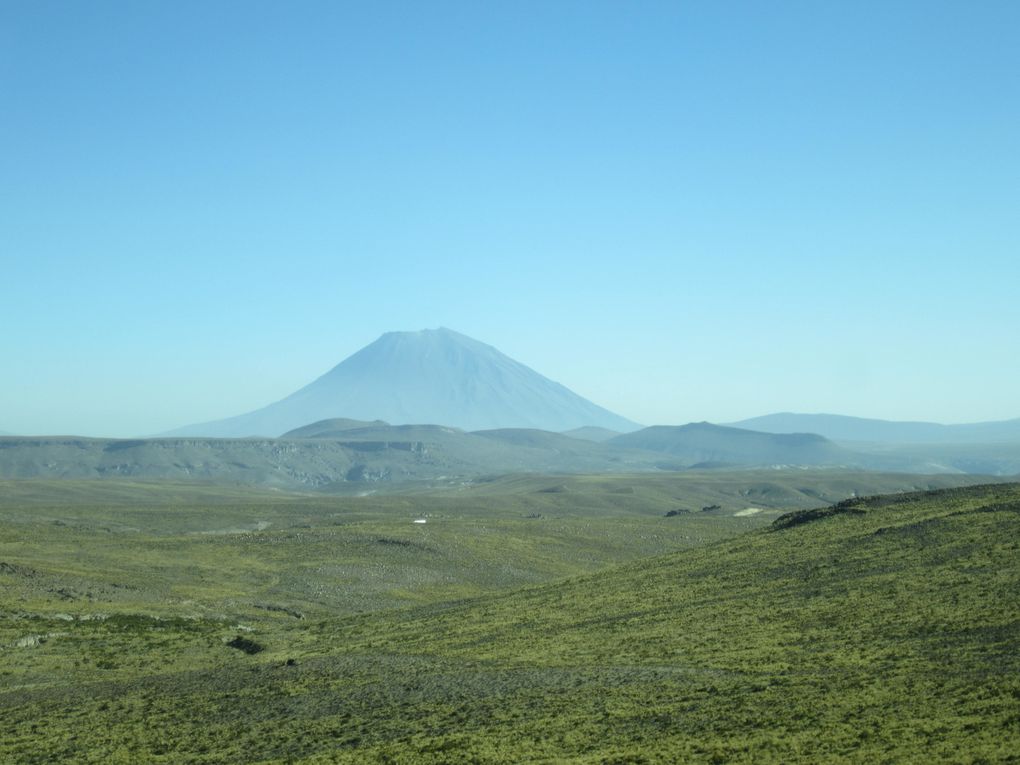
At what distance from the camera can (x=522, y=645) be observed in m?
40.8

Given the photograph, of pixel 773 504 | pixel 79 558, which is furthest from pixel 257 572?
pixel 773 504

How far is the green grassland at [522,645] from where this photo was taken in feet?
85.6

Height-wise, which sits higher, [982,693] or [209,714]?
[982,693]

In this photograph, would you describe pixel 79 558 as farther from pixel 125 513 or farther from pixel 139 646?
pixel 125 513

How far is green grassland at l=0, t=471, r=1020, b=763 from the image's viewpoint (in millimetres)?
26094

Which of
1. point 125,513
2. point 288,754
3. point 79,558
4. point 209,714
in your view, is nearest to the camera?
point 288,754

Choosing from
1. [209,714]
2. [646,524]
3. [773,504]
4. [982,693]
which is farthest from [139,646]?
[773,504]

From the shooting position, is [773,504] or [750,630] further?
[773,504]

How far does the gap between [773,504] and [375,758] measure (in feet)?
392

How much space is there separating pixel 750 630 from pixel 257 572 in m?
39.3

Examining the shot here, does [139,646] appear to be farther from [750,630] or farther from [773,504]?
[773,504]

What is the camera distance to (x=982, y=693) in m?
25.4

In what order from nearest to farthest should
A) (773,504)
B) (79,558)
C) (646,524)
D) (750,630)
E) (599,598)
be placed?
(750,630)
(599,598)
(79,558)
(646,524)
(773,504)

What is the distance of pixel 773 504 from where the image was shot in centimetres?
13925
